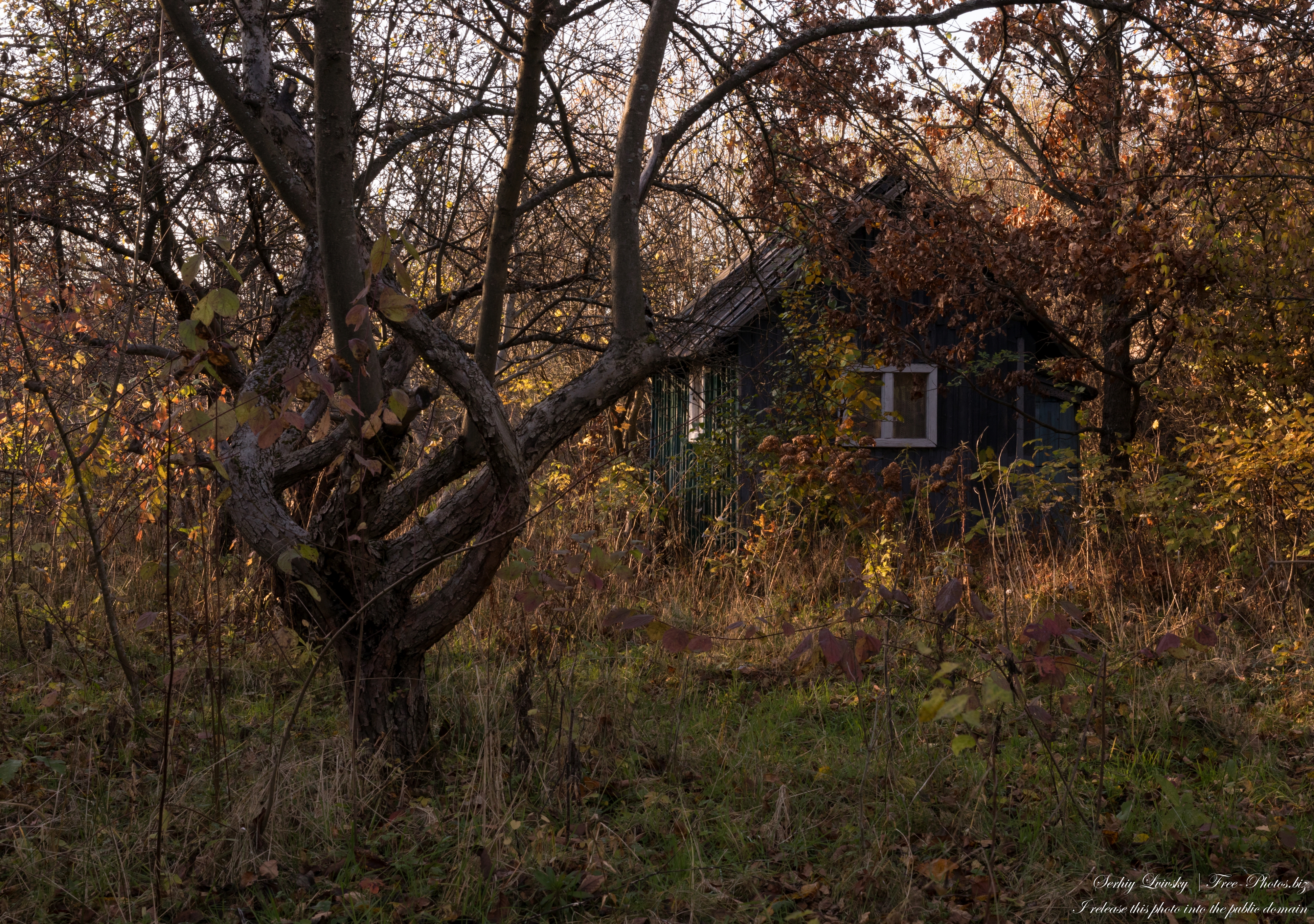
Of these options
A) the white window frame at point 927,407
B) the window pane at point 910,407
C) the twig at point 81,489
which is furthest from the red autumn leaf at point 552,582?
the window pane at point 910,407

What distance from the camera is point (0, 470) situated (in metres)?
4.41

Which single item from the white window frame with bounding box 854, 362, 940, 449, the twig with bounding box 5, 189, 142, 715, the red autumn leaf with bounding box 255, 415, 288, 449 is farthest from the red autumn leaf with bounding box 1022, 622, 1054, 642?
the white window frame with bounding box 854, 362, 940, 449

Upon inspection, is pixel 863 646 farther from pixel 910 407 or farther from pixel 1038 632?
pixel 910 407

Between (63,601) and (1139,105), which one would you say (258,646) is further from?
(1139,105)

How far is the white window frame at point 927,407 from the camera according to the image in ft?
32.0

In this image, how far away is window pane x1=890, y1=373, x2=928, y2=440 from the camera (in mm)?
9922

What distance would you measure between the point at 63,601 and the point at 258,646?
124 cm

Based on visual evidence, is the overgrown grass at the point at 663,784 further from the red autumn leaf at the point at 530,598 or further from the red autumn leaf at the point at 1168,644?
the red autumn leaf at the point at 530,598

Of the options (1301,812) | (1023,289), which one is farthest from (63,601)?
(1023,289)

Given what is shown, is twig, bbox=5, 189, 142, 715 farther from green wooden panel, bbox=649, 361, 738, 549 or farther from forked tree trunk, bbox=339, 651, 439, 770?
green wooden panel, bbox=649, 361, 738, 549

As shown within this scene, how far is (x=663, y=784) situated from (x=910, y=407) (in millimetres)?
7380

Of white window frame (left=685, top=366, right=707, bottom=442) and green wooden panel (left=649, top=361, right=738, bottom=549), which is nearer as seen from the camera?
green wooden panel (left=649, top=361, right=738, bottom=549)

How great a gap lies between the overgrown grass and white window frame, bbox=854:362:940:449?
4.66 m

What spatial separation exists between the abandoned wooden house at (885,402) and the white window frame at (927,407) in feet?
0.04
